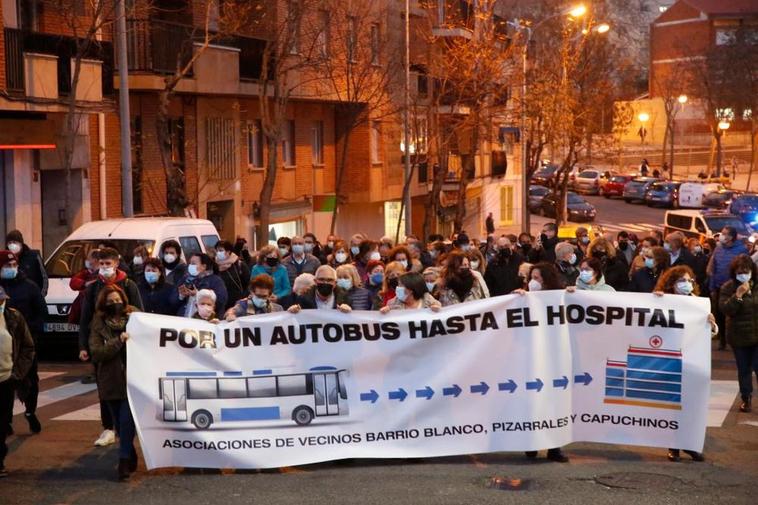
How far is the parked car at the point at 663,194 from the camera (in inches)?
2795

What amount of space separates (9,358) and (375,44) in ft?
93.3

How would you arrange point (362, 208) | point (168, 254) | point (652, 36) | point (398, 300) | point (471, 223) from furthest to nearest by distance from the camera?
1. point (652, 36)
2. point (471, 223)
3. point (362, 208)
4. point (168, 254)
5. point (398, 300)

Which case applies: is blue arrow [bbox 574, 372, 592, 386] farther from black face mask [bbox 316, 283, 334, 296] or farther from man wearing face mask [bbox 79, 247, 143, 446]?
man wearing face mask [bbox 79, 247, 143, 446]

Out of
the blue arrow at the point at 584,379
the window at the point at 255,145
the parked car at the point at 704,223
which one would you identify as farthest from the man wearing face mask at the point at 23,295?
the parked car at the point at 704,223

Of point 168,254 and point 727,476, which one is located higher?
point 168,254

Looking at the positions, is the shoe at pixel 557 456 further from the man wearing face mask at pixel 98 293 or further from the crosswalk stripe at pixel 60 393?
the crosswalk stripe at pixel 60 393

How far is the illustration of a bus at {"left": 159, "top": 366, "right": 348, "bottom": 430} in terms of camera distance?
1034cm

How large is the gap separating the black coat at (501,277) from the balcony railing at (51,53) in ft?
31.7

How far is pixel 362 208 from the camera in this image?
148ft

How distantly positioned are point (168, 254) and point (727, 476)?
24.3ft

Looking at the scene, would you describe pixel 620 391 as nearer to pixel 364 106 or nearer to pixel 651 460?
pixel 651 460

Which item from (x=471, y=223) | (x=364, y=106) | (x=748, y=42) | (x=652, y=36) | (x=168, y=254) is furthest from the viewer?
(x=652, y=36)

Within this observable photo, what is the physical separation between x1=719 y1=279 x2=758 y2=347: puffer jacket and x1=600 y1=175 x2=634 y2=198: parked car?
66.4 meters

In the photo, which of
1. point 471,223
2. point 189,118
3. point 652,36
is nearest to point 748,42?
point 652,36
